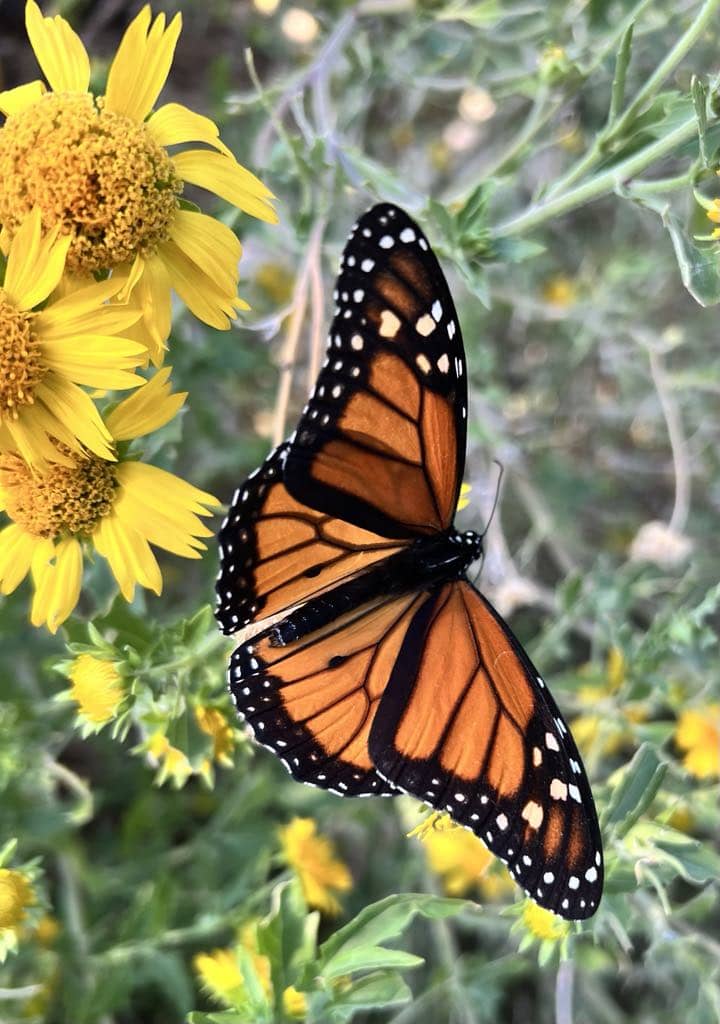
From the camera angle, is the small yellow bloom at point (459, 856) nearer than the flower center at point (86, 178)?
No

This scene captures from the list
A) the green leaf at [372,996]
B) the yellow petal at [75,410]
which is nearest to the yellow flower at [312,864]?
the green leaf at [372,996]

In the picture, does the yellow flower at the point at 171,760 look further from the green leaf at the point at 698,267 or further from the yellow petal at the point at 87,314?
the green leaf at the point at 698,267

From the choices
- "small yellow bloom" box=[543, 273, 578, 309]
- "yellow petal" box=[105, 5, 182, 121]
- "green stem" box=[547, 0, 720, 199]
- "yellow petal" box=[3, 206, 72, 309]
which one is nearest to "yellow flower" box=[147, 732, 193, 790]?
"yellow petal" box=[3, 206, 72, 309]

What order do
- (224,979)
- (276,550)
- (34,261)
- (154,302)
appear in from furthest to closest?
(224,979) < (276,550) < (154,302) < (34,261)

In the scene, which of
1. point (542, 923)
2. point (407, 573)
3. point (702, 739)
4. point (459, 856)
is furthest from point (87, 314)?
point (702, 739)

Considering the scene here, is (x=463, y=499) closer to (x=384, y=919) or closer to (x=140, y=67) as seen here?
(x=384, y=919)

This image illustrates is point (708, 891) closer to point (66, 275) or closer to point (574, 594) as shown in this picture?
point (574, 594)
